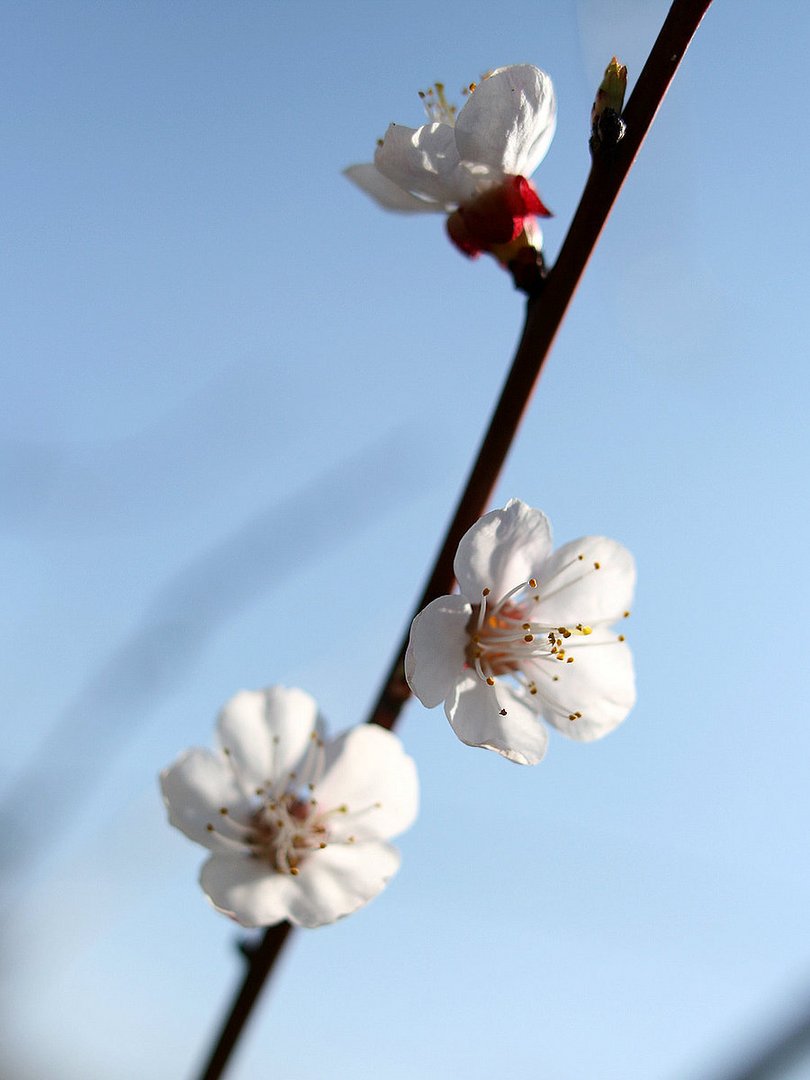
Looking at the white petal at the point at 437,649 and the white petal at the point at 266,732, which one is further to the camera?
the white petal at the point at 266,732

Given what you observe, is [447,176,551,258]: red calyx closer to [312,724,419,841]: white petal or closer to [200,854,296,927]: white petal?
[312,724,419,841]: white petal

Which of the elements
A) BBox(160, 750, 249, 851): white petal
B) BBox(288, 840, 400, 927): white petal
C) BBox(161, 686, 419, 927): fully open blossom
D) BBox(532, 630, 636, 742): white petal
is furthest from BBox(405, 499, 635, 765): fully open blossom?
BBox(160, 750, 249, 851): white petal

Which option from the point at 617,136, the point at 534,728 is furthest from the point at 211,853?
the point at 617,136

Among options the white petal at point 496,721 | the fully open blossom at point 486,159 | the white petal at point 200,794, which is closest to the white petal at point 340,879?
the white petal at point 200,794

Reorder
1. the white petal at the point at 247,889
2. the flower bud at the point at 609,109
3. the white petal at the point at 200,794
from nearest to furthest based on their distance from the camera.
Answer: the flower bud at the point at 609,109, the white petal at the point at 247,889, the white petal at the point at 200,794

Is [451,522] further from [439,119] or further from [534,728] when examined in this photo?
[439,119]

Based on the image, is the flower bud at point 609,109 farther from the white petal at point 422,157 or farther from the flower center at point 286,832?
the flower center at point 286,832
